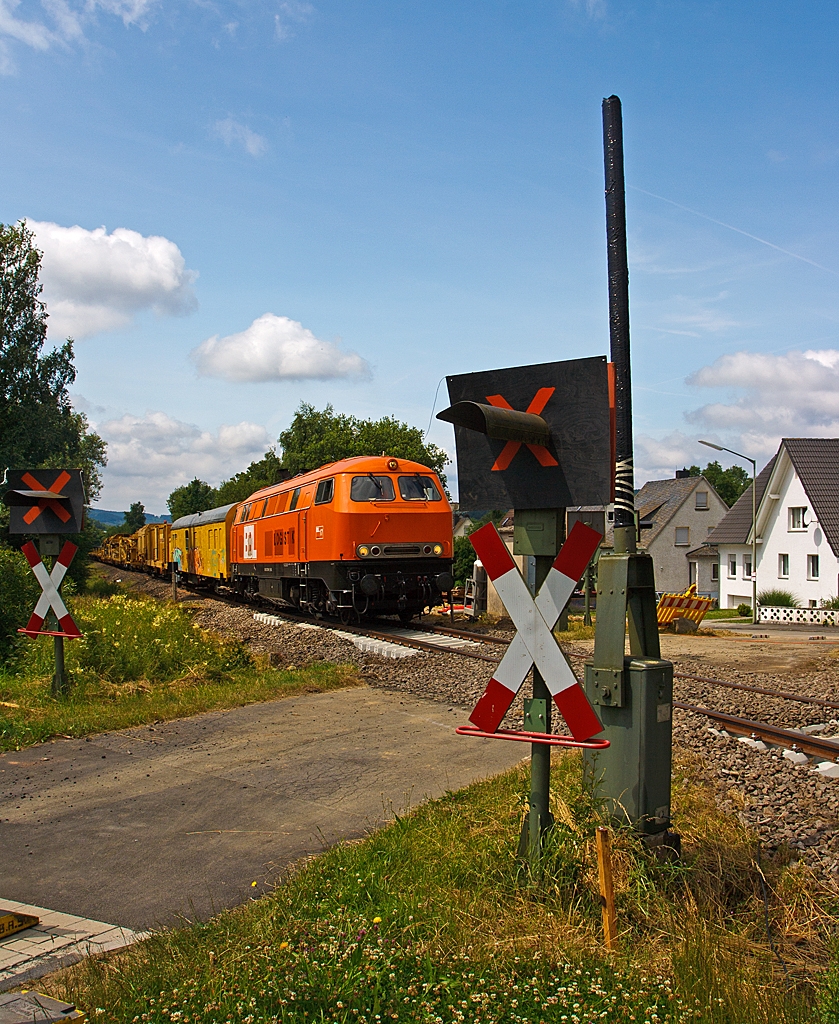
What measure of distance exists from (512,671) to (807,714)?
6.76m

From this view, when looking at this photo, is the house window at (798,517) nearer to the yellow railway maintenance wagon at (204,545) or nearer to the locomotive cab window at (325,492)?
the yellow railway maintenance wagon at (204,545)

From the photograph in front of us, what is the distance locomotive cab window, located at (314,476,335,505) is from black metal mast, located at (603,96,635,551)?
11214 mm

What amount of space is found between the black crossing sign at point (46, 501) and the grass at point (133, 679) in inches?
67.7

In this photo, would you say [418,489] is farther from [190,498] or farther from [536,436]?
[190,498]

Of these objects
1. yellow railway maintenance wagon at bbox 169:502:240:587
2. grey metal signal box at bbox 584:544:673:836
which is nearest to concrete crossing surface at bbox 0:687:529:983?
grey metal signal box at bbox 584:544:673:836

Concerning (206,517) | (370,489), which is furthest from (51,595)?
(206,517)

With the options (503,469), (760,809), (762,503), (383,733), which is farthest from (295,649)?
(762,503)

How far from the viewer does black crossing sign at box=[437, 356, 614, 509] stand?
4078mm

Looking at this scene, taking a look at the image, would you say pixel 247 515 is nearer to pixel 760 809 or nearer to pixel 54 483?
pixel 54 483

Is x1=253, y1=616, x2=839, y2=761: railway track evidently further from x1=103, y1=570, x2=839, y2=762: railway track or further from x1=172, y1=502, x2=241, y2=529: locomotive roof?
x1=172, y1=502, x2=241, y2=529: locomotive roof

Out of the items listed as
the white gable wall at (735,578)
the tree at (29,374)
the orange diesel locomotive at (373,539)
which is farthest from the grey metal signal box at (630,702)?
the white gable wall at (735,578)

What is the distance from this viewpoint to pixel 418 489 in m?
16.6

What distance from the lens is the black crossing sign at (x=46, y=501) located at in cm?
941

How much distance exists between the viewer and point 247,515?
2411cm
